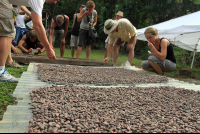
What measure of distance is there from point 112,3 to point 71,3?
6.37 m

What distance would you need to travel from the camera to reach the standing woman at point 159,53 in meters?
3.77

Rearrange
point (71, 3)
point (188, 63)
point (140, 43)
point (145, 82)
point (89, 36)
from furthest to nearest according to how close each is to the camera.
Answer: point (71, 3)
point (140, 43)
point (188, 63)
point (89, 36)
point (145, 82)

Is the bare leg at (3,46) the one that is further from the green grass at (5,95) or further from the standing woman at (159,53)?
the standing woman at (159,53)

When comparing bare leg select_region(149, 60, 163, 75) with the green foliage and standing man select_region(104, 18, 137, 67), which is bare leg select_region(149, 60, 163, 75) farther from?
the green foliage

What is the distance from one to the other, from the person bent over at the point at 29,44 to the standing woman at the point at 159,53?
11.3 feet

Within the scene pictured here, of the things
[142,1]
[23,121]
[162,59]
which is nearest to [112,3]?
[142,1]

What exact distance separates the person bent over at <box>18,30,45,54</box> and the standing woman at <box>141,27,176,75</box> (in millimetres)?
3455

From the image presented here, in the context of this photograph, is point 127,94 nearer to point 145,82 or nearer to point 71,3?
point 145,82

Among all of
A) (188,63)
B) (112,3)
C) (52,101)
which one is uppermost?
(112,3)

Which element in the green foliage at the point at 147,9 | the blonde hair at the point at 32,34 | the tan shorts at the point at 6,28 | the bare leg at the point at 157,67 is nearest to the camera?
the tan shorts at the point at 6,28

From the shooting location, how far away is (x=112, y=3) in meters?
12.7

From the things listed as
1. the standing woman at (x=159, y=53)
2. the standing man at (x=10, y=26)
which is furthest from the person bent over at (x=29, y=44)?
the standing woman at (x=159, y=53)

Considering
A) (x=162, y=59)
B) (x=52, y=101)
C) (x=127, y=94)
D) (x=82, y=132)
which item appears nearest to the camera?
(x=82, y=132)

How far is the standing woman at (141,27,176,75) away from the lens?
3.77m
